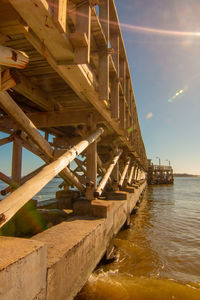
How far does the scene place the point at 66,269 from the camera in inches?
79.6

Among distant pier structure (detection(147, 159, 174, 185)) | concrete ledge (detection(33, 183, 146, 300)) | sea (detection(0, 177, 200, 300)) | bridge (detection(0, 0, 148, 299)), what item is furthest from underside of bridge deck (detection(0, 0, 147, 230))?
distant pier structure (detection(147, 159, 174, 185))

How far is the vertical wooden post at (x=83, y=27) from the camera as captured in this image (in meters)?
2.17

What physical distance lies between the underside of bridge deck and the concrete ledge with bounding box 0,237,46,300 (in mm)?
247

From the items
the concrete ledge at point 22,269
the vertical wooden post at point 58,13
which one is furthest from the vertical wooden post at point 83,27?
the concrete ledge at point 22,269

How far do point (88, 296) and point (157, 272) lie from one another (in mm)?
1577

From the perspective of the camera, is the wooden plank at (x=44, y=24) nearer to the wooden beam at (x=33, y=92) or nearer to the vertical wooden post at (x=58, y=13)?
the vertical wooden post at (x=58, y=13)

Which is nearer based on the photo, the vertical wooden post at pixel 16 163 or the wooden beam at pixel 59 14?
the wooden beam at pixel 59 14

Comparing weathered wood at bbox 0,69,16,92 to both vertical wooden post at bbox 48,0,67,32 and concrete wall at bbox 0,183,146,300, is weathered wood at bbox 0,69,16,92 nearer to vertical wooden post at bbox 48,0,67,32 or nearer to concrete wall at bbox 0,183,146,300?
vertical wooden post at bbox 48,0,67,32

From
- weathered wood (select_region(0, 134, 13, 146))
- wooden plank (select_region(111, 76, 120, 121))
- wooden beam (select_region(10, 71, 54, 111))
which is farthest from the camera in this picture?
wooden plank (select_region(111, 76, 120, 121))

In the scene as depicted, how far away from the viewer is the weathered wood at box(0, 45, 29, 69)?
1.42 m

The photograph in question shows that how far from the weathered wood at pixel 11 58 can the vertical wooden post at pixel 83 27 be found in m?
0.76

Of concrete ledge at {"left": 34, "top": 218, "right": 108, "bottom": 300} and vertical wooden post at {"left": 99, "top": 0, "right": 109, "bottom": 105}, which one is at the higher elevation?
vertical wooden post at {"left": 99, "top": 0, "right": 109, "bottom": 105}

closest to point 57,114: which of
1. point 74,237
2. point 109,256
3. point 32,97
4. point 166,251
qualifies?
point 32,97

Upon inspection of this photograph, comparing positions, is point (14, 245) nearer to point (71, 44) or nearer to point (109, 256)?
point (71, 44)
